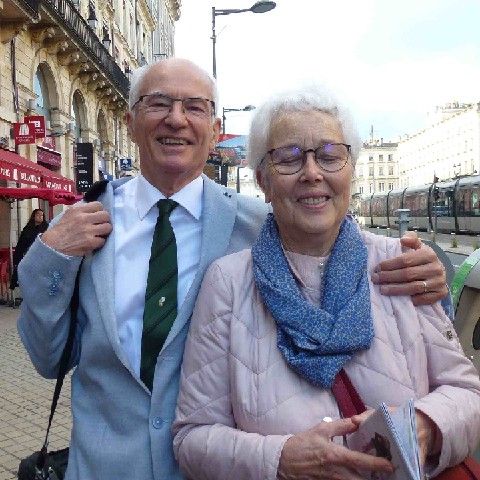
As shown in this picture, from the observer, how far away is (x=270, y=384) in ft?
5.72

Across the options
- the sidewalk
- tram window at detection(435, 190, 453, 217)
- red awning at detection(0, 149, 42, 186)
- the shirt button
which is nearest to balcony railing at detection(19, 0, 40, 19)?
red awning at detection(0, 149, 42, 186)

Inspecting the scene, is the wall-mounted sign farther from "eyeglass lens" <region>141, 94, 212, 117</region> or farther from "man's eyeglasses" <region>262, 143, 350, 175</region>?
"man's eyeglasses" <region>262, 143, 350, 175</region>

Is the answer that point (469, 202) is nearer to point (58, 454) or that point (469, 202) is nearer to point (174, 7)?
point (58, 454)

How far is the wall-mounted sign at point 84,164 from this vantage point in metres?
19.7

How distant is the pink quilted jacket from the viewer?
1699 millimetres

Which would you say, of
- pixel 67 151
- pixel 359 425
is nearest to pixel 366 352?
pixel 359 425

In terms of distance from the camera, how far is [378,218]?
5012 cm

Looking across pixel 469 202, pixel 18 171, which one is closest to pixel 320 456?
pixel 18 171

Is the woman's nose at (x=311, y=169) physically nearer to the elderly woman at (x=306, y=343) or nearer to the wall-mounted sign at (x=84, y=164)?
the elderly woman at (x=306, y=343)

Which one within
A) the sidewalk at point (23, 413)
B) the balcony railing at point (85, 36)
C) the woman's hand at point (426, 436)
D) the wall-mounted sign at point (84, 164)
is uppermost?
the balcony railing at point (85, 36)

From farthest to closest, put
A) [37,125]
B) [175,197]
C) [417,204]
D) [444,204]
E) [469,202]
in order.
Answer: [417,204] → [444,204] → [469,202] → [37,125] → [175,197]

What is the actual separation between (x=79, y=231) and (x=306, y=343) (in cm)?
87

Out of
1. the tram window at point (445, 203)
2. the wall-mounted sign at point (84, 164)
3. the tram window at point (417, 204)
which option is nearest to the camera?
the wall-mounted sign at point (84, 164)

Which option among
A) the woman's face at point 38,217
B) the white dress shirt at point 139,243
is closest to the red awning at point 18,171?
the woman's face at point 38,217
